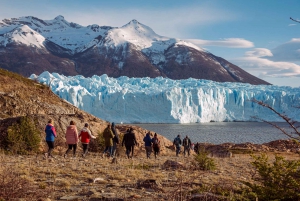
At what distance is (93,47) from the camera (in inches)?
7623

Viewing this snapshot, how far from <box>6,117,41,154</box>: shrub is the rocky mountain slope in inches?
38.6

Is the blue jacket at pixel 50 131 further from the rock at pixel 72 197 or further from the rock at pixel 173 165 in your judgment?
the rock at pixel 72 197

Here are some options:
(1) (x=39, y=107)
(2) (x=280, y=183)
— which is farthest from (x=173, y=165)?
(1) (x=39, y=107)

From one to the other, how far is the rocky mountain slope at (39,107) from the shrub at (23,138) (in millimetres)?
980

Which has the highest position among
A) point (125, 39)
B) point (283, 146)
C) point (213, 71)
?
point (125, 39)

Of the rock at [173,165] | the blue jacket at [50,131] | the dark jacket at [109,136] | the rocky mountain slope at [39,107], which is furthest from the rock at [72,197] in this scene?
A: the rocky mountain slope at [39,107]

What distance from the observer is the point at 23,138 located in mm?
14625

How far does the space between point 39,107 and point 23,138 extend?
26.5 feet

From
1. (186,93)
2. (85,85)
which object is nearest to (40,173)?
(186,93)

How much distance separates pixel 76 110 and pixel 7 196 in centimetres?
1917

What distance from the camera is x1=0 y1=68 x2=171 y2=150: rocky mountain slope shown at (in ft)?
55.4

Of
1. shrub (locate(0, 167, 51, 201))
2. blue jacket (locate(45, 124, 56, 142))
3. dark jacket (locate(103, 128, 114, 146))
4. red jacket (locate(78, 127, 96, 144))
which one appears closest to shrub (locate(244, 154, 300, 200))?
shrub (locate(0, 167, 51, 201))

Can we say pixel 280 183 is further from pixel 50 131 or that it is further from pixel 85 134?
pixel 85 134

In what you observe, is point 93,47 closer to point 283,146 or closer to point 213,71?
point 213,71
